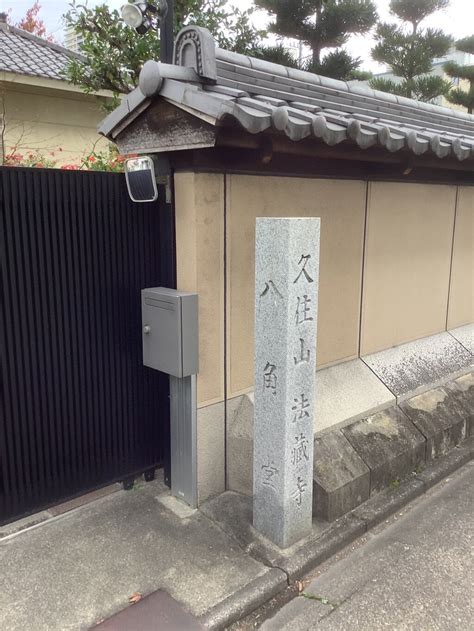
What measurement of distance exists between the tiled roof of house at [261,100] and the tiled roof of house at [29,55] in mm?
7174

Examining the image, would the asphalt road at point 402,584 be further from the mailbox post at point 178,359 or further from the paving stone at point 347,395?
the mailbox post at point 178,359

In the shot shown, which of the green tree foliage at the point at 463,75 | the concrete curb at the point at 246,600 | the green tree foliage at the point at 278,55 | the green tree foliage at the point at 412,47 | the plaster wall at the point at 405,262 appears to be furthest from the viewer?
the green tree foliage at the point at 463,75

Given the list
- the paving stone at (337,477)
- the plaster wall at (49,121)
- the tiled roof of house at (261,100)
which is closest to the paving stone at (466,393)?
the paving stone at (337,477)

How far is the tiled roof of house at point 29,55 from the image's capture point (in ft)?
37.3

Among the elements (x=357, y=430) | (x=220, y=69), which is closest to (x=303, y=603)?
(x=357, y=430)

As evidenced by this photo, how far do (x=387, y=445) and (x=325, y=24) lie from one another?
13.3 metres

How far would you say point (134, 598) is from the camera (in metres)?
3.45

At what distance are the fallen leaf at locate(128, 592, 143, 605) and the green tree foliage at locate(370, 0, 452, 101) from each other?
16716 mm

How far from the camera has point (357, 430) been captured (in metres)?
4.99

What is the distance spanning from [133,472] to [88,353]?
47.7 inches

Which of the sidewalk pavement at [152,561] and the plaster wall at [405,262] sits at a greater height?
the plaster wall at [405,262]

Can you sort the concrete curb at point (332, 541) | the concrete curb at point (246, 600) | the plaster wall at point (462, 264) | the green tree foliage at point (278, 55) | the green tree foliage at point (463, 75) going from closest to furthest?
the concrete curb at point (246, 600), the concrete curb at point (332, 541), the plaster wall at point (462, 264), the green tree foliage at point (278, 55), the green tree foliage at point (463, 75)

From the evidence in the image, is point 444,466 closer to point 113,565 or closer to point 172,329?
point 172,329

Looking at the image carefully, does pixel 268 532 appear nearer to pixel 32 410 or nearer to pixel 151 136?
pixel 32 410
